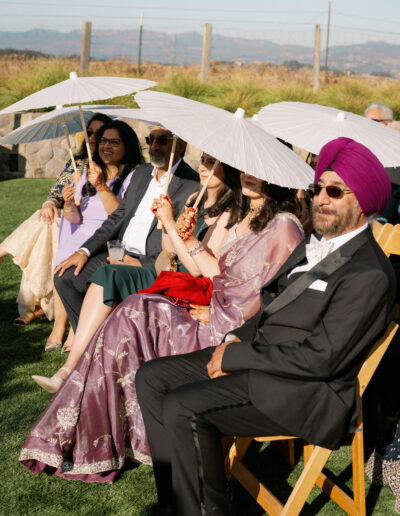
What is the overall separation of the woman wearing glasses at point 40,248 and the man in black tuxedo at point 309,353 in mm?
2853

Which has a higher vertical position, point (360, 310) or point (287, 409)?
point (360, 310)

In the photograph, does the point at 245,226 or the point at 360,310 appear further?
the point at 245,226

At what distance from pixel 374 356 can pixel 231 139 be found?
1332mm

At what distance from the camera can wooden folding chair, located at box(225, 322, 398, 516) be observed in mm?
2586

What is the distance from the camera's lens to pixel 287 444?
335 cm

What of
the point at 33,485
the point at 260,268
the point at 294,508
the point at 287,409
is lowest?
the point at 33,485

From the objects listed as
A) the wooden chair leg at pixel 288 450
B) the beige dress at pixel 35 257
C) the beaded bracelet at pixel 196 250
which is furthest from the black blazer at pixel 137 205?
the wooden chair leg at pixel 288 450

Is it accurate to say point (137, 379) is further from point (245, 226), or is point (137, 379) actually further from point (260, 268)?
point (245, 226)

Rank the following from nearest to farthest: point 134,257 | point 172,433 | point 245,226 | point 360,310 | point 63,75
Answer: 1. point 360,310
2. point 172,433
3. point 245,226
4. point 134,257
5. point 63,75

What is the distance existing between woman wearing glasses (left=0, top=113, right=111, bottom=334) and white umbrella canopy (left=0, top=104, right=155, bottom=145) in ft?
0.83

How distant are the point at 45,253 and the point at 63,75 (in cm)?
1048

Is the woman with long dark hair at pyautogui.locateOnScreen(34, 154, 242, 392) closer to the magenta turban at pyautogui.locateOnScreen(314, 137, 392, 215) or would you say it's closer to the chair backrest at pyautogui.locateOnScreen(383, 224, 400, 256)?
the chair backrest at pyautogui.locateOnScreen(383, 224, 400, 256)

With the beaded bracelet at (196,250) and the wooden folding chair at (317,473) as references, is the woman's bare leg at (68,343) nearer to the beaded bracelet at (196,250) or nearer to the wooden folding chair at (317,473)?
the beaded bracelet at (196,250)

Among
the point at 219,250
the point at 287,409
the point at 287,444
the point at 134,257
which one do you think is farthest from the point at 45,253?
the point at 287,409
